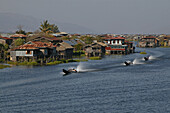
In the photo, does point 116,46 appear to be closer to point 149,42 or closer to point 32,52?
point 32,52

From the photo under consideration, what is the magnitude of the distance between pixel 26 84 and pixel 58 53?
4753 cm

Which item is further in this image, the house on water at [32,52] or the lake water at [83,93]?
the house on water at [32,52]

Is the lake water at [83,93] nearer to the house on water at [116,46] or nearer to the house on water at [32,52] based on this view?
the house on water at [32,52]

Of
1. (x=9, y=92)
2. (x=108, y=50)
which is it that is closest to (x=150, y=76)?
(x=9, y=92)

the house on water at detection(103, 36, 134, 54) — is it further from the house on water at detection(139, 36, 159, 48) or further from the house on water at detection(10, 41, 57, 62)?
the house on water at detection(139, 36, 159, 48)

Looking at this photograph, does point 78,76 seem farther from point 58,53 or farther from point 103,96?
point 58,53

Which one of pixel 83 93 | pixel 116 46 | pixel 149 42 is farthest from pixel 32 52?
pixel 149 42

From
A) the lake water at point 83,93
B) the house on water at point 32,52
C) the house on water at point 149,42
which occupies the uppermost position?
the house on water at point 149,42

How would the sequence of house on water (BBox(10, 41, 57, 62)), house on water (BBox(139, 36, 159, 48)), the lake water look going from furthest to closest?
house on water (BBox(139, 36, 159, 48)) → house on water (BBox(10, 41, 57, 62)) → the lake water

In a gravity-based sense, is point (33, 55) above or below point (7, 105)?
above

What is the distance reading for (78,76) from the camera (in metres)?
58.8

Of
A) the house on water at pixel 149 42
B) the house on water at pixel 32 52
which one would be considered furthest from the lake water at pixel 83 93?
the house on water at pixel 149 42

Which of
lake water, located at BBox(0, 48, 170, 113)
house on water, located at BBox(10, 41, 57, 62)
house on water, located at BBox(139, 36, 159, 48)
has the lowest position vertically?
lake water, located at BBox(0, 48, 170, 113)

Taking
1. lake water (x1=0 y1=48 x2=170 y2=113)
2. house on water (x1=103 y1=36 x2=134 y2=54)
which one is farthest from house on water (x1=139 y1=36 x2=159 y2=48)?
lake water (x1=0 y1=48 x2=170 y2=113)
